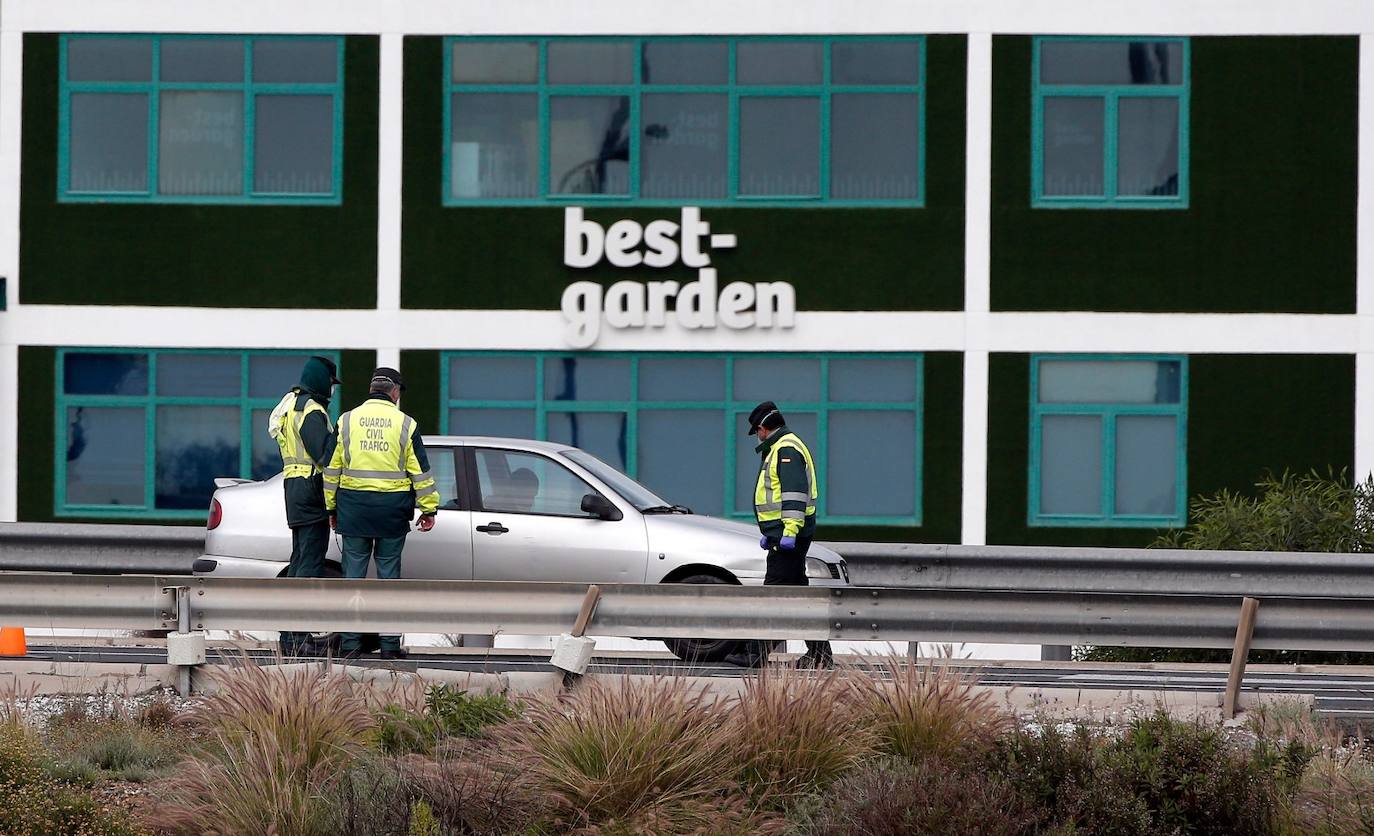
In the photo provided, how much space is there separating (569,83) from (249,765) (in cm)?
1400

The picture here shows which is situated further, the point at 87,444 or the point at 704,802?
the point at 87,444

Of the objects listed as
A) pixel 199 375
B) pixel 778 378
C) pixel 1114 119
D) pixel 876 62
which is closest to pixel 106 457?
pixel 199 375

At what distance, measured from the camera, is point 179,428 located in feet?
70.0

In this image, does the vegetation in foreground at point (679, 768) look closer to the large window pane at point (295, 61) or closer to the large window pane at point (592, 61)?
the large window pane at point (592, 61)

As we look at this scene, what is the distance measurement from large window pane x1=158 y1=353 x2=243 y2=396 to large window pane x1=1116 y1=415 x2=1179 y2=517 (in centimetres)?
985

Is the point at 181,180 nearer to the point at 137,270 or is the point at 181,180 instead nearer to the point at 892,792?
the point at 137,270

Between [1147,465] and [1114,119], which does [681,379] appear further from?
[1114,119]

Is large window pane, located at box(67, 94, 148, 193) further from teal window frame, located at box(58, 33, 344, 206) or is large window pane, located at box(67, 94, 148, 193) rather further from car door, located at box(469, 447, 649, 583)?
car door, located at box(469, 447, 649, 583)

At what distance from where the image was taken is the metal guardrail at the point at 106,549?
1675cm

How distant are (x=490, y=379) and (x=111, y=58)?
5.58 metres

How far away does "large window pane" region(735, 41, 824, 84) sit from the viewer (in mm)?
21094

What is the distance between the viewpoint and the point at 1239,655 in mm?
10156

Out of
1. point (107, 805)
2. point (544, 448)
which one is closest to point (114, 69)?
point (544, 448)

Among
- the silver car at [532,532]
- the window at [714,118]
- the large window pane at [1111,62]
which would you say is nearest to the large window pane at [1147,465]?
the window at [714,118]
